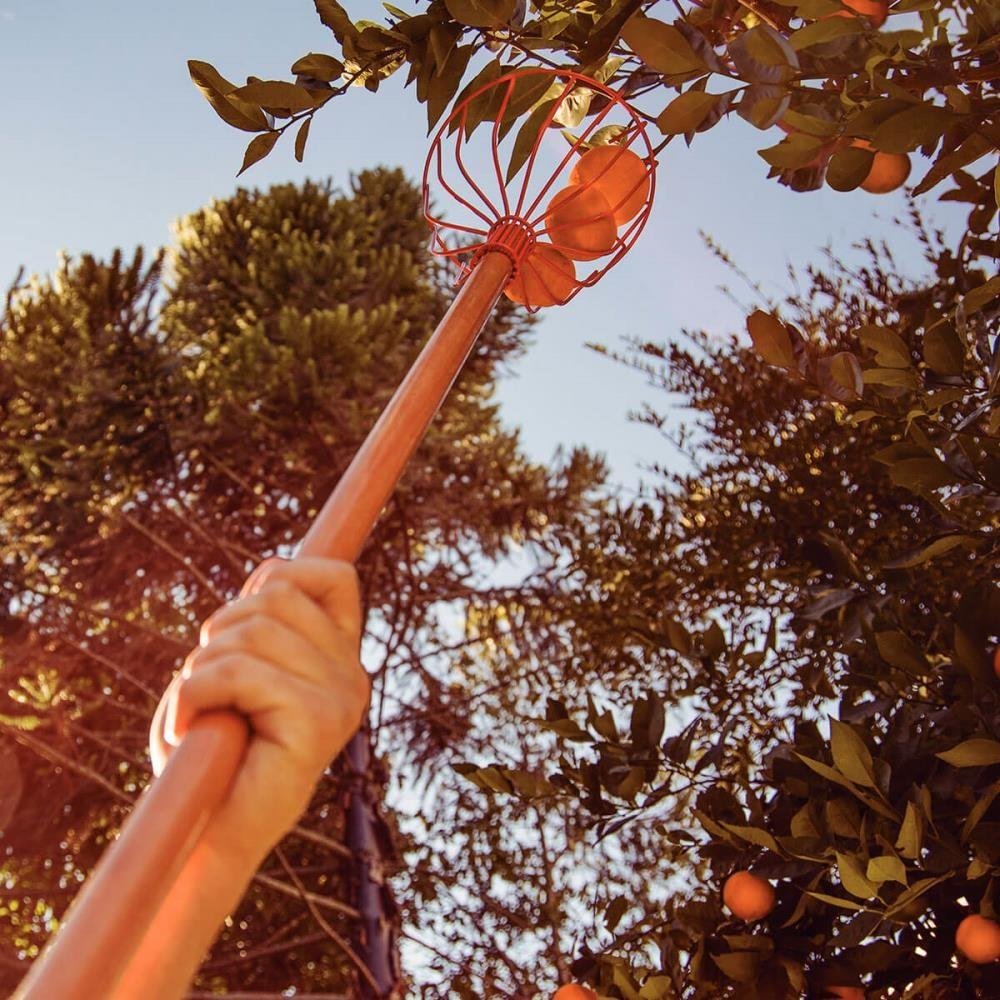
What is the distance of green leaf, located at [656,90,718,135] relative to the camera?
1060 mm

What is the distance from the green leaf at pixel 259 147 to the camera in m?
1.16

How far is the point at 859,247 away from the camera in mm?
2525

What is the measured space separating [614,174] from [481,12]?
24 centimetres

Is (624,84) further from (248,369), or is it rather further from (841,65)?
(248,369)

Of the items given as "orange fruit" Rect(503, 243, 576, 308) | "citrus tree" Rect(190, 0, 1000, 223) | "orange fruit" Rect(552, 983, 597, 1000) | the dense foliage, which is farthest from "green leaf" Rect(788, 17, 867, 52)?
the dense foliage

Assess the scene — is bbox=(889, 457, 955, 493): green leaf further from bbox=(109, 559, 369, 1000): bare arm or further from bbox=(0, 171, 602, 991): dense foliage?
bbox=(0, 171, 602, 991): dense foliage

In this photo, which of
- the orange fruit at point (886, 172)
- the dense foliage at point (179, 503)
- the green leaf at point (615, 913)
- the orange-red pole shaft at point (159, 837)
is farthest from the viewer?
the dense foliage at point (179, 503)

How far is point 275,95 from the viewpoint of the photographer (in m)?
1.16

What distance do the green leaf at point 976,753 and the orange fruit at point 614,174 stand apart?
28.6 inches

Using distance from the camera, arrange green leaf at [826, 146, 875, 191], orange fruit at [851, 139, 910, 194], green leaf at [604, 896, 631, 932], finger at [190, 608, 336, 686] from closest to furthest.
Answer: finger at [190, 608, 336, 686] < green leaf at [826, 146, 875, 191] < orange fruit at [851, 139, 910, 194] < green leaf at [604, 896, 631, 932]

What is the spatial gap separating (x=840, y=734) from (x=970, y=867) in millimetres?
189

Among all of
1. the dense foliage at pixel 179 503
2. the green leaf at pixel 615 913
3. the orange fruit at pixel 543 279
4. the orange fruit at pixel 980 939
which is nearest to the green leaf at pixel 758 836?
the orange fruit at pixel 980 939

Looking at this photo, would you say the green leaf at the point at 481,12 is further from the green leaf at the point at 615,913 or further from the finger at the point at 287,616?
the green leaf at the point at 615,913

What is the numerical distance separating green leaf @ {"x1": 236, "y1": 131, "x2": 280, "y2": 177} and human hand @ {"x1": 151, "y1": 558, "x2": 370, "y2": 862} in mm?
765
